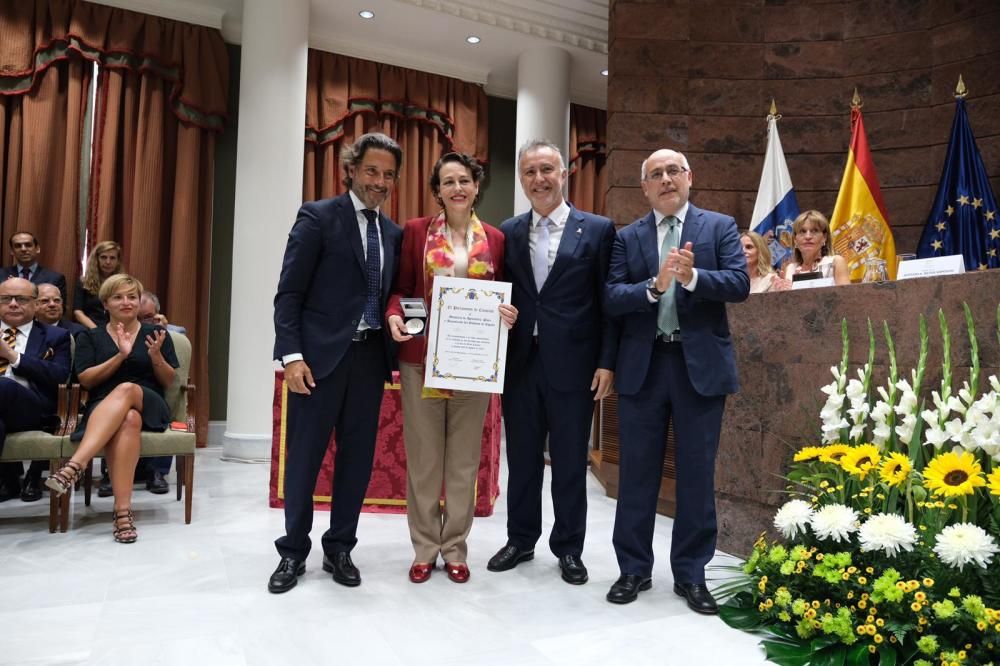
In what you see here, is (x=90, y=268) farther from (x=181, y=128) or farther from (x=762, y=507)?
(x=762, y=507)

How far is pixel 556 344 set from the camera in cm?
242

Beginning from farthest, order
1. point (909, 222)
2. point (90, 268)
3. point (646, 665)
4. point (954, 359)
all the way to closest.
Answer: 1. point (909, 222)
2. point (90, 268)
3. point (954, 359)
4. point (646, 665)

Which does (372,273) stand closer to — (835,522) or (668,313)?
(668,313)

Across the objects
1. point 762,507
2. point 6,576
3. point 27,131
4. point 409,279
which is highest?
point 27,131

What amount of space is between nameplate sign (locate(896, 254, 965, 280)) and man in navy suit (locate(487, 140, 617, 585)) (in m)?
1.12

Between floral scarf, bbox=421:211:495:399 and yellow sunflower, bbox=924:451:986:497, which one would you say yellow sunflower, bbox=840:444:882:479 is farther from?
floral scarf, bbox=421:211:495:399

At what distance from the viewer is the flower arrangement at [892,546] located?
1714 mm

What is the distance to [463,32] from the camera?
616 centimetres

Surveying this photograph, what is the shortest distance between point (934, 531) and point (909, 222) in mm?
3759

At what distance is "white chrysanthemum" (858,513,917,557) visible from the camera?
1.82 meters

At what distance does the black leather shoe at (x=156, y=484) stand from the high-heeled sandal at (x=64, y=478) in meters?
0.98

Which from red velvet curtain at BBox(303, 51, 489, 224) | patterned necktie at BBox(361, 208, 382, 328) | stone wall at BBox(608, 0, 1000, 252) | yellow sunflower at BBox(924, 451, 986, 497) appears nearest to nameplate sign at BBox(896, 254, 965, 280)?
yellow sunflower at BBox(924, 451, 986, 497)

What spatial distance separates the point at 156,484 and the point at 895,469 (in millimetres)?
3600

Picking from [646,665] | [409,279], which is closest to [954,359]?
[646,665]
